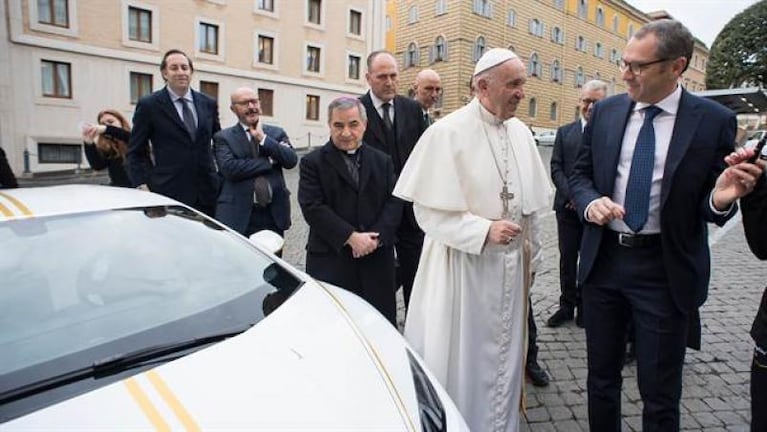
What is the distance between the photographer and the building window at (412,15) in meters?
42.9

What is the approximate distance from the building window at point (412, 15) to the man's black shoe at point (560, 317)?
42.2 meters

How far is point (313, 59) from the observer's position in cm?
2984

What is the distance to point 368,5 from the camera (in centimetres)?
3180

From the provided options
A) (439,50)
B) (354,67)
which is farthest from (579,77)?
(354,67)

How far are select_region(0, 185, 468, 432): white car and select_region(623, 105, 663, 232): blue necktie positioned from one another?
1124 millimetres

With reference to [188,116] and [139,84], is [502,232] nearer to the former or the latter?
[188,116]

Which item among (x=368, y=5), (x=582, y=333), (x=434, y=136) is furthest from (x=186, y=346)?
(x=368, y=5)

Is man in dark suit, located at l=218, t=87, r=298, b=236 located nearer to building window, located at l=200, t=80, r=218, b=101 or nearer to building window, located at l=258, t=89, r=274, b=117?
building window, located at l=200, t=80, r=218, b=101

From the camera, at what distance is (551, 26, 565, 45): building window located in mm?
49000

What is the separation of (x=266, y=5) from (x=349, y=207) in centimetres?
2762

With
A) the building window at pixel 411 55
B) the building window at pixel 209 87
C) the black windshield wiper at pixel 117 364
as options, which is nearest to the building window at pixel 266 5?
the building window at pixel 209 87

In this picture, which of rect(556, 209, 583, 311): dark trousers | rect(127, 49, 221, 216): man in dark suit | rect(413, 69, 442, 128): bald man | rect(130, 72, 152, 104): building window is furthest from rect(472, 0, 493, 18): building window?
rect(127, 49, 221, 216): man in dark suit

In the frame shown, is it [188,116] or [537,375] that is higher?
[188,116]

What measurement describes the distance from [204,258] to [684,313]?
210 centimetres
